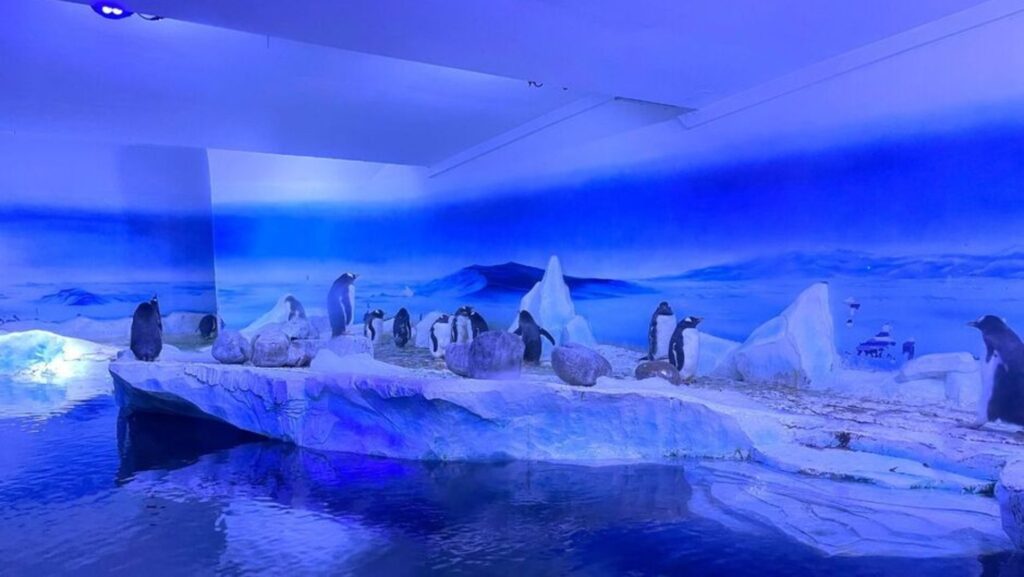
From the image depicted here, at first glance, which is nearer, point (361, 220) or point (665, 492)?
point (665, 492)

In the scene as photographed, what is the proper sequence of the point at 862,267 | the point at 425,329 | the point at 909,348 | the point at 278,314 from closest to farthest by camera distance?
the point at 909,348 < the point at 862,267 < the point at 425,329 < the point at 278,314

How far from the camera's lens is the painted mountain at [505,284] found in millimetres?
6679

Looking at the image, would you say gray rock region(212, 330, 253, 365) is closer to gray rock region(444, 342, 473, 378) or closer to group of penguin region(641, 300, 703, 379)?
gray rock region(444, 342, 473, 378)

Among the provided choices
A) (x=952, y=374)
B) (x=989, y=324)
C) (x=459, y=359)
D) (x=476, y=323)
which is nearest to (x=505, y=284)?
(x=476, y=323)

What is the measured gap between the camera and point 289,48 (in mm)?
5410

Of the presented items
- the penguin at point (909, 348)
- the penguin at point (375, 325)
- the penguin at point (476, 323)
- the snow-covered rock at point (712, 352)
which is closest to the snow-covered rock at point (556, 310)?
the penguin at point (476, 323)

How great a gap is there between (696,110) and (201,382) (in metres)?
5.11

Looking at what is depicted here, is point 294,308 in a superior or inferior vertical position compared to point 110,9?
inferior

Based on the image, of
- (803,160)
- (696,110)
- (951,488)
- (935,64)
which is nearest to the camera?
(951,488)

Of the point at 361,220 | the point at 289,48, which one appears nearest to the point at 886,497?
the point at 289,48

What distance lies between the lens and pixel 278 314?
10.0m

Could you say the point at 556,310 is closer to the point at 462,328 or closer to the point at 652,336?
the point at 462,328

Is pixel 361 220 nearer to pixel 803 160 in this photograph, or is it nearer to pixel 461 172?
pixel 461 172

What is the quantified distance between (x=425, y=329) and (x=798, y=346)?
5121 millimetres
